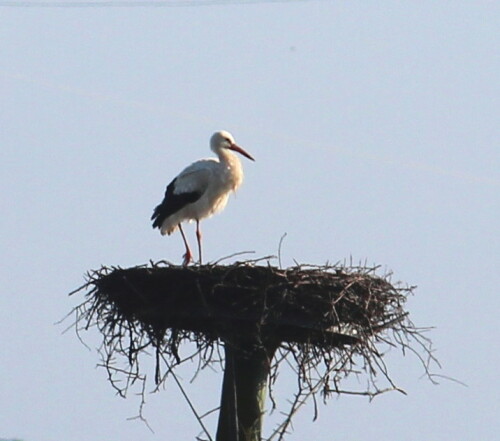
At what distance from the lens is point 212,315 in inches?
399

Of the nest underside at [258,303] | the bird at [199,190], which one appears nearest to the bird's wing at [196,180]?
the bird at [199,190]

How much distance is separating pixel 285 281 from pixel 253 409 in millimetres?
871

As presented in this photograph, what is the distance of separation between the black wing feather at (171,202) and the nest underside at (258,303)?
2.93 meters

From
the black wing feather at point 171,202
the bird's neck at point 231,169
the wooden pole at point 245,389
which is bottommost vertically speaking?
the wooden pole at point 245,389

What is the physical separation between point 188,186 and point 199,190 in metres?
0.09

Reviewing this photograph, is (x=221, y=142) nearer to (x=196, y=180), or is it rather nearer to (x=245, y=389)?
(x=196, y=180)

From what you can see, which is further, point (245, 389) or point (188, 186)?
point (188, 186)

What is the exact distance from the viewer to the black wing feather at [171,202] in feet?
44.0

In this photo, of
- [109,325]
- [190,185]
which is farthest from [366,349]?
[190,185]

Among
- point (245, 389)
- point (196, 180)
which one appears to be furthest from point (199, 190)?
point (245, 389)

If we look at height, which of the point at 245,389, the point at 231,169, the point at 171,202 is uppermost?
the point at 231,169

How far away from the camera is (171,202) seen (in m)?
13.4

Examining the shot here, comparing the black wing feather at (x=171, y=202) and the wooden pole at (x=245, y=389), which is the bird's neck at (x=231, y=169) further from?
the wooden pole at (x=245, y=389)

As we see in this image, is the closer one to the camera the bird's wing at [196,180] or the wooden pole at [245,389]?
the wooden pole at [245,389]
